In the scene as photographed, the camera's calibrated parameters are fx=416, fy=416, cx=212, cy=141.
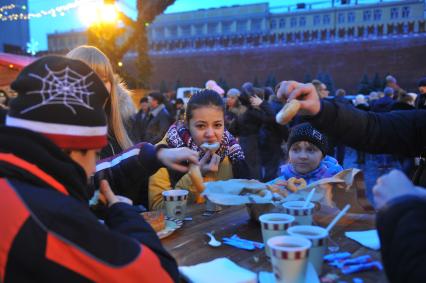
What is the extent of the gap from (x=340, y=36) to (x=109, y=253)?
33.8 metres

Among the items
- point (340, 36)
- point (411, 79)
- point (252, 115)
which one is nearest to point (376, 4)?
point (340, 36)

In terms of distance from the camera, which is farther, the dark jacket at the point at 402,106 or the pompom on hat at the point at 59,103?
the dark jacket at the point at 402,106

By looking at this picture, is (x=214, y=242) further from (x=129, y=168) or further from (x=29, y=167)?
(x=29, y=167)

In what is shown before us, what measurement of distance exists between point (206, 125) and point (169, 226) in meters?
0.96

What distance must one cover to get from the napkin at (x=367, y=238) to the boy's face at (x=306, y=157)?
110 cm

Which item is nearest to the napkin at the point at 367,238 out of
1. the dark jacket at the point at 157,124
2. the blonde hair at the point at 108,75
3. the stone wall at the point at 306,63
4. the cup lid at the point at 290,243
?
the cup lid at the point at 290,243

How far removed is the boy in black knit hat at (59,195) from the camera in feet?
3.20

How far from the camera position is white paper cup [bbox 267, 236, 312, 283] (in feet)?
3.90

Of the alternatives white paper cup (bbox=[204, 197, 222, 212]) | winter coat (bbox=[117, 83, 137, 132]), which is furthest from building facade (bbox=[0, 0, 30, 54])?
white paper cup (bbox=[204, 197, 222, 212])

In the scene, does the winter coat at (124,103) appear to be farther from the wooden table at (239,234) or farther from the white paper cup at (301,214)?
the white paper cup at (301,214)

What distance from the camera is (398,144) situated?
73.2 inches

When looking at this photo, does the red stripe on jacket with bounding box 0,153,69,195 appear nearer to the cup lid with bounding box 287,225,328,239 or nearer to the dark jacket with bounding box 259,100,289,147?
the cup lid with bounding box 287,225,328,239

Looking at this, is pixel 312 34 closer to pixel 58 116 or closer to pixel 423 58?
pixel 423 58

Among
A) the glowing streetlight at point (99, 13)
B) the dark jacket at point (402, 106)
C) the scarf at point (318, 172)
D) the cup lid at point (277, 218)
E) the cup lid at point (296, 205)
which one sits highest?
the glowing streetlight at point (99, 13)
